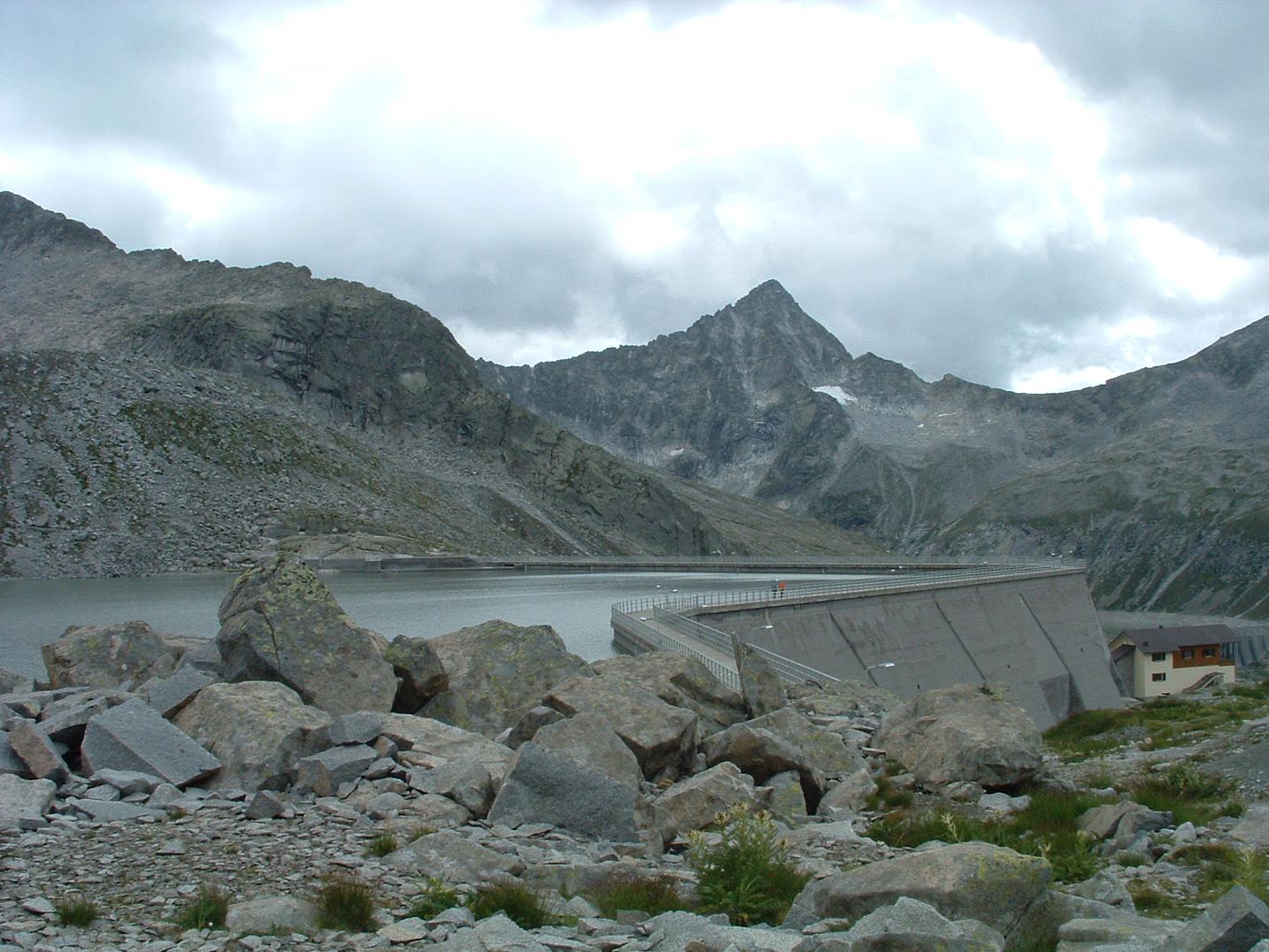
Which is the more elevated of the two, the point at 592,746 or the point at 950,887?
the point at 950,887

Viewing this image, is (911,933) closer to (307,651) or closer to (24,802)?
(24,802)

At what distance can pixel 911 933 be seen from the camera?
6293mm

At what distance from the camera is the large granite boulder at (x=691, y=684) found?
20031mm

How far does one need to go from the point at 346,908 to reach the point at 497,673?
11928 millimetres

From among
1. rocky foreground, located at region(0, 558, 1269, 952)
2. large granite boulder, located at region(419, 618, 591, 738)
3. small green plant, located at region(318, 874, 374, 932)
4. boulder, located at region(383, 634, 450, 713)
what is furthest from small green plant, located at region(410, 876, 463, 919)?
large granite boulder, located at region(419, 618, 591, 738)

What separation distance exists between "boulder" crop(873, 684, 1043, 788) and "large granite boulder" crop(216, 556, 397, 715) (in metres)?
8.63

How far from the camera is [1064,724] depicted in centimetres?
2892

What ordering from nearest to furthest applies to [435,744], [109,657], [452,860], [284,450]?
[452,860]
[435,744]
[109,657]
[284,450]

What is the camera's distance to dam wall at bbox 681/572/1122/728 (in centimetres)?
5312

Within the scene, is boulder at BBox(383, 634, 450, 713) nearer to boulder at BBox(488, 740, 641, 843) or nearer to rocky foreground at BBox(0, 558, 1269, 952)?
rocky foreground at BBox(0, 558, 1269, 952)

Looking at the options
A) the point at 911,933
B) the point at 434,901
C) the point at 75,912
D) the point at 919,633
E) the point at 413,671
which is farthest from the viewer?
the point at 919,633

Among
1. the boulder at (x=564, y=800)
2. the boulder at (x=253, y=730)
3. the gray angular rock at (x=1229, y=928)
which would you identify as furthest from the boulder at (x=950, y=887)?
the boulder at (x=253, y=730)

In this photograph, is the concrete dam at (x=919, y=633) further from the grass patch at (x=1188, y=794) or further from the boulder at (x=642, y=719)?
the grass patch at (x=1188, y=794)

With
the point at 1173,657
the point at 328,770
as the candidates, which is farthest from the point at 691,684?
the point at 1173,657
